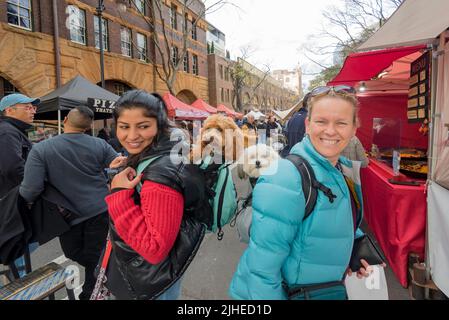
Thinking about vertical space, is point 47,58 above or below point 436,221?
above

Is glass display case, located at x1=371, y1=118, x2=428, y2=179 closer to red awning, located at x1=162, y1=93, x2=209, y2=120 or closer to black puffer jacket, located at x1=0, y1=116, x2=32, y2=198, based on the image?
black puffer jacket, located at x1=0, y1=116, x2=32, y2=198

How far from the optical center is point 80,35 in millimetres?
14078

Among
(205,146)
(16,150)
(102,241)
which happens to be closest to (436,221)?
(205,146)

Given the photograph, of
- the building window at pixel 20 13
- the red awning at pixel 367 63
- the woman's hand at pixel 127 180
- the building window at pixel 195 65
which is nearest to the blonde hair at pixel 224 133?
the woman's hand at pixel 127 180

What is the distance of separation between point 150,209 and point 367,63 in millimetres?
4772

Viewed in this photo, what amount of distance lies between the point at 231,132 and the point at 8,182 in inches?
104

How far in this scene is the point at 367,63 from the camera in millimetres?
4484

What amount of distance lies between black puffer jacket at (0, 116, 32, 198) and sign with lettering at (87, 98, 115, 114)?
12.0 ft

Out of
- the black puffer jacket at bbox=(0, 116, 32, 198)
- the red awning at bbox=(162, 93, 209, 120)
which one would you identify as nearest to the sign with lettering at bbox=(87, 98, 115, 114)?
the black puffer jacket at bbox=(0, 116, 32, 198)

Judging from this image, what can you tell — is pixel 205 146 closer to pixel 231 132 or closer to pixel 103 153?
pixel 231 132

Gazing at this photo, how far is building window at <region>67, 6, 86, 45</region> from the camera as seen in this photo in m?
13.5

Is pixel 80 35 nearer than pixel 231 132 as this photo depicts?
No

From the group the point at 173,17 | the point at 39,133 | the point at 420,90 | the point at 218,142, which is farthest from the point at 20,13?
the point at 420,90

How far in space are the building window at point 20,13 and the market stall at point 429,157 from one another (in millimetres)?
14259
